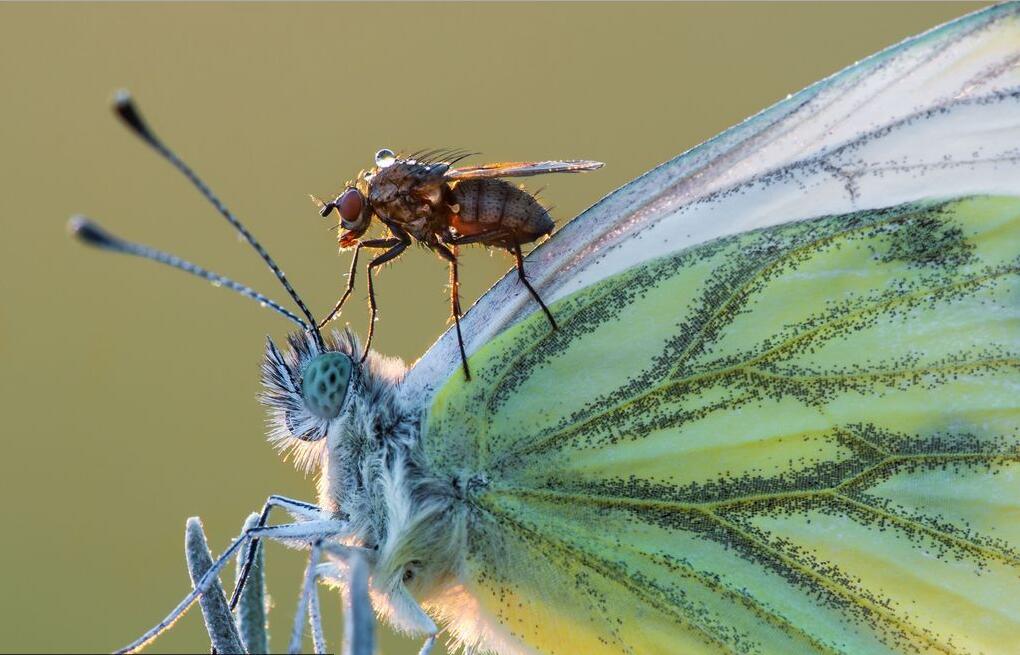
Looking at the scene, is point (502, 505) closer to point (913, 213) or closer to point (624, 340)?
point (624, 340)

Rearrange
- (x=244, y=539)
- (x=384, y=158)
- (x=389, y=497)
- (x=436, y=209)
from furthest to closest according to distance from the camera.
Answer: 1. (x=384, y=158)
2. (x=436, y=209)
3. (x=389, y=497)
4. (x=244, y=539)

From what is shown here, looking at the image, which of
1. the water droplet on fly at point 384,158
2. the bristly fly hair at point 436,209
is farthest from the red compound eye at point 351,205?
the water droplet on fly at point 384,158

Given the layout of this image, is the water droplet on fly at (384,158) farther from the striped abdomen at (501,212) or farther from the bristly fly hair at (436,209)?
the striped abdomen at (501,212)

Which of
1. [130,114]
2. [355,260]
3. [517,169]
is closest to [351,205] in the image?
[355,260]

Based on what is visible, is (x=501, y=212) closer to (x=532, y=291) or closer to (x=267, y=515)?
(x=532, y=291)

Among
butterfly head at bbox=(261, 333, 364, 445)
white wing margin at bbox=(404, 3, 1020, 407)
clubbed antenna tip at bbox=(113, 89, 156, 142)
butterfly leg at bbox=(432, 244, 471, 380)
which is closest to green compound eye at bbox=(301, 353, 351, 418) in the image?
butterfly head at bbox=(261, 333, 364, 445)

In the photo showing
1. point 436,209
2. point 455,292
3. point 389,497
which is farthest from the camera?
point 436,209

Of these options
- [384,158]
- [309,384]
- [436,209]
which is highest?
[384,158]
